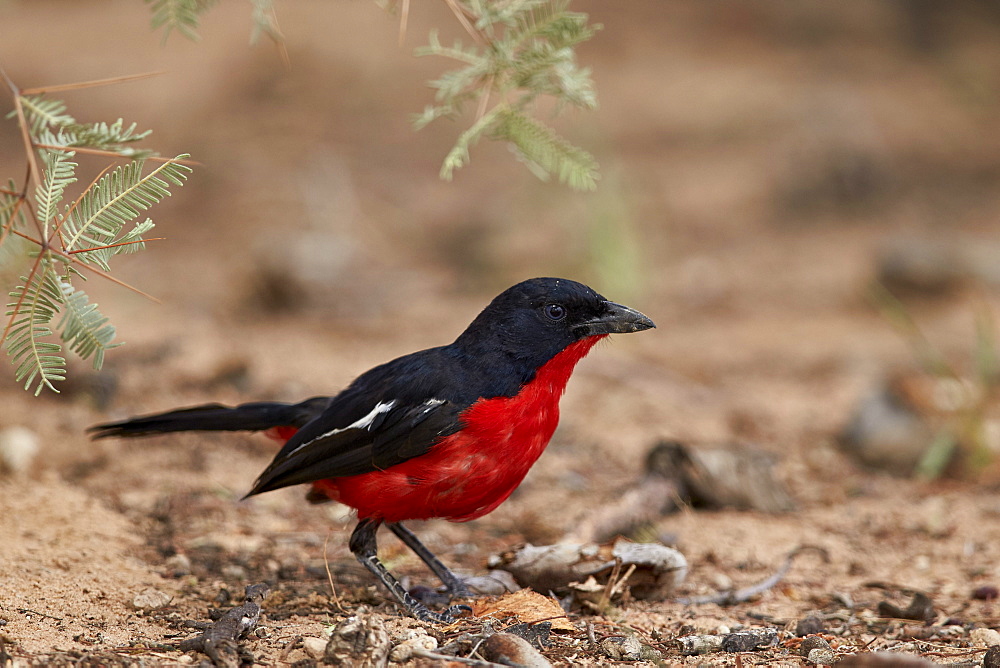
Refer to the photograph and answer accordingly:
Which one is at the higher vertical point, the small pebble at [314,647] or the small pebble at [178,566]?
the small pebble at [314,647]

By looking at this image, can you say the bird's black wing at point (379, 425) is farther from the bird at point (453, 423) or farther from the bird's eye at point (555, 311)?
the bird's eye at point (555, 311)

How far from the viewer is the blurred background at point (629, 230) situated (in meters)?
5.58

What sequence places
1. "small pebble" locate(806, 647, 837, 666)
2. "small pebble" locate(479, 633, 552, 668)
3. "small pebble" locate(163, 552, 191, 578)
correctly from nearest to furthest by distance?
"small pebble" locate(479, 633, 552, 668), "small pebble" locate(806, 647, 837, 666), "small pebble" locate(163, 552, 191, 578)

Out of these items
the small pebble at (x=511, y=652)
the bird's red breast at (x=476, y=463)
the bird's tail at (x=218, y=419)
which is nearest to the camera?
the small pebble at (x=511, y=652)

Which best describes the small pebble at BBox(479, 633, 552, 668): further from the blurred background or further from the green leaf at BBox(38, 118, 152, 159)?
the green leaf at BBox(38, 118, 152, 159)

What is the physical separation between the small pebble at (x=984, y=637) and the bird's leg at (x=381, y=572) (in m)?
1.66

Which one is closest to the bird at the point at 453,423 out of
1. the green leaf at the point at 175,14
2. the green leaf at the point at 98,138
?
the green leaf at the point at 98,138

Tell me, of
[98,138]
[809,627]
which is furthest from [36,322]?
[809,627]

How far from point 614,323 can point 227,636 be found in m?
1.70

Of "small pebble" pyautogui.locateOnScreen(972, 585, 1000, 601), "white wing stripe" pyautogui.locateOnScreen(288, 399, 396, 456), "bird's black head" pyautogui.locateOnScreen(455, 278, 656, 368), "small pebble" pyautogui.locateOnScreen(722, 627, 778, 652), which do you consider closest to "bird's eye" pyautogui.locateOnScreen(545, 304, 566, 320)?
"bird's black head" pyautogui.locateOnScreen(455, 278, 656, 368)

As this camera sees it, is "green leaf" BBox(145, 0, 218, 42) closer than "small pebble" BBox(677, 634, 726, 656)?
No

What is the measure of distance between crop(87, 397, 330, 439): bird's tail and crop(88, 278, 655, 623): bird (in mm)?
232

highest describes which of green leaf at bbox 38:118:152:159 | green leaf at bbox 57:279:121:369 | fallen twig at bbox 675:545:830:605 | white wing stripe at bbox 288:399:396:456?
green leaf at bbox 38:118:152:159

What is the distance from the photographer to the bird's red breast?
340cm
